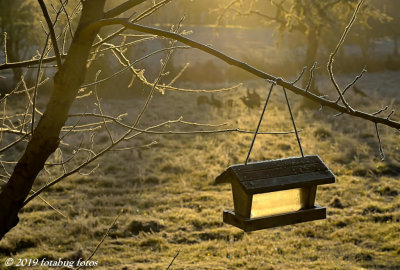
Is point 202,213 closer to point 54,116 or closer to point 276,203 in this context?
point 276,203

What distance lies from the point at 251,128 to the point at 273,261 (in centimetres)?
921

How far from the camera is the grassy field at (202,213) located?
704cm

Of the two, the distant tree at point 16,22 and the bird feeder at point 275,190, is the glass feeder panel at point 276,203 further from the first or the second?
the distant tree at point 16,22

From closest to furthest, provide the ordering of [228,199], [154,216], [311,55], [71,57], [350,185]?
[71,57], [154,216], [228,199], [350,185], [311,55]

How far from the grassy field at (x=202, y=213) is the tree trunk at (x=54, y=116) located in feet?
3.86

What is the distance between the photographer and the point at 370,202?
30.3 ft

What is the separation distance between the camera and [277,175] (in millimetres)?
2938

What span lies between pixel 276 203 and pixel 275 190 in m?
0.36

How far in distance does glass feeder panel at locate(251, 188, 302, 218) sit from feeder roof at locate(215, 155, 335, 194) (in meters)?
0.21

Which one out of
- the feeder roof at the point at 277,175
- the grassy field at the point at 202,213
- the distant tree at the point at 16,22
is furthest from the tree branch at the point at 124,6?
the distant tree at the point at 16,22

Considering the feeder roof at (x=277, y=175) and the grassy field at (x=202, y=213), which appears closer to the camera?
the feeder roof at (x=277, y=175)

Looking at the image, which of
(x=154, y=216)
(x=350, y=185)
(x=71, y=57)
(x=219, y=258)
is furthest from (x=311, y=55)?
(x=71, y=57)

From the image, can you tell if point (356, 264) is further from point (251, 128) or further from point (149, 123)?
point (149, 123)

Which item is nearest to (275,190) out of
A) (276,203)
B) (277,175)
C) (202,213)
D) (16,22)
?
(277,175)
